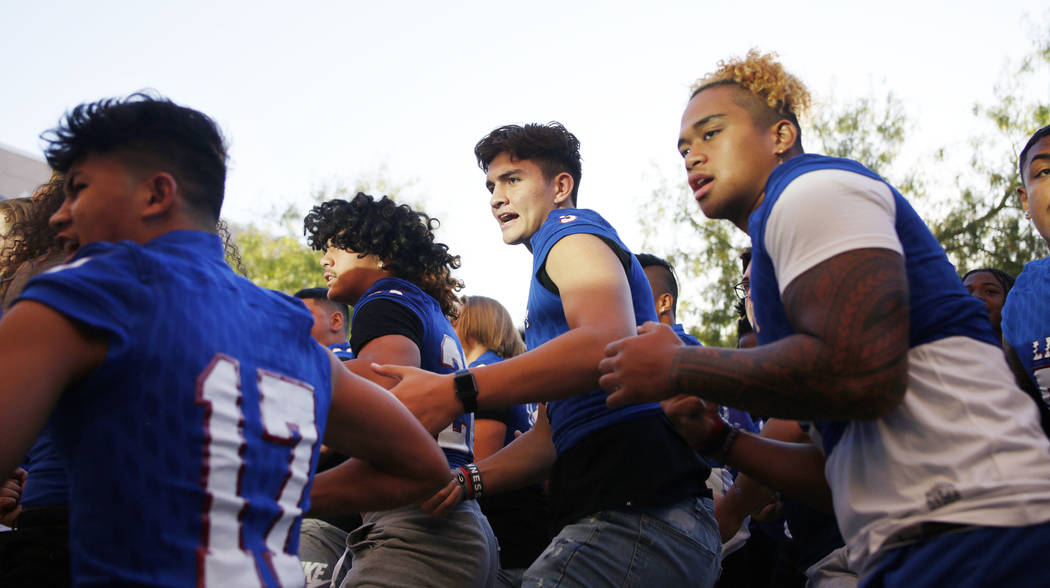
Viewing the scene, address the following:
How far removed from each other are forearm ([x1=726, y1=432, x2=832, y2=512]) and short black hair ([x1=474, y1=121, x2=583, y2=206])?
169 centimetres

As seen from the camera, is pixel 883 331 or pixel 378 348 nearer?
pixel 883 331

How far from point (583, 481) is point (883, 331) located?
4.67ft

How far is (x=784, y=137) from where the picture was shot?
2871mm

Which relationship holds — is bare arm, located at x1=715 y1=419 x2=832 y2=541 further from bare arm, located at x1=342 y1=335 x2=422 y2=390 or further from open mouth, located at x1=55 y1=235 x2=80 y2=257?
open mouth, located at x1=55 y1=235 x2=80 y2=257

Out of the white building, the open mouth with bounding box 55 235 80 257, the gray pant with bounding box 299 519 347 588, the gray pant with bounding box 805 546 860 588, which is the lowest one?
the gray pant with bounding box 299 519 347 588

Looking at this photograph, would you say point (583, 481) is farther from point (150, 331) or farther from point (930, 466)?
point (150, 331)

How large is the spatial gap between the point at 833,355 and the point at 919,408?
0.91 feet

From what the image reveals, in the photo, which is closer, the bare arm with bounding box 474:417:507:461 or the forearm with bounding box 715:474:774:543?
the forearm with bounding box 715:474:774:543

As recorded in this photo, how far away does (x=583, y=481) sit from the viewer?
3051 mm

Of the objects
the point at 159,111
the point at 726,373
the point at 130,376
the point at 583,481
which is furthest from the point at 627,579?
the point at 159,111

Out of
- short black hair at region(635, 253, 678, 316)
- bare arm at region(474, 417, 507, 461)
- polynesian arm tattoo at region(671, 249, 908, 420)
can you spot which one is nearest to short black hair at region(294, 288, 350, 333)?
short black hair at region(635, 253, 678, 316)

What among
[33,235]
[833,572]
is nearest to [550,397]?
[833,572]

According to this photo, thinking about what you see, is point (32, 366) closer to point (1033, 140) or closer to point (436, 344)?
point (436, 344)

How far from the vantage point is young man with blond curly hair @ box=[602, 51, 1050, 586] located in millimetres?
1883
